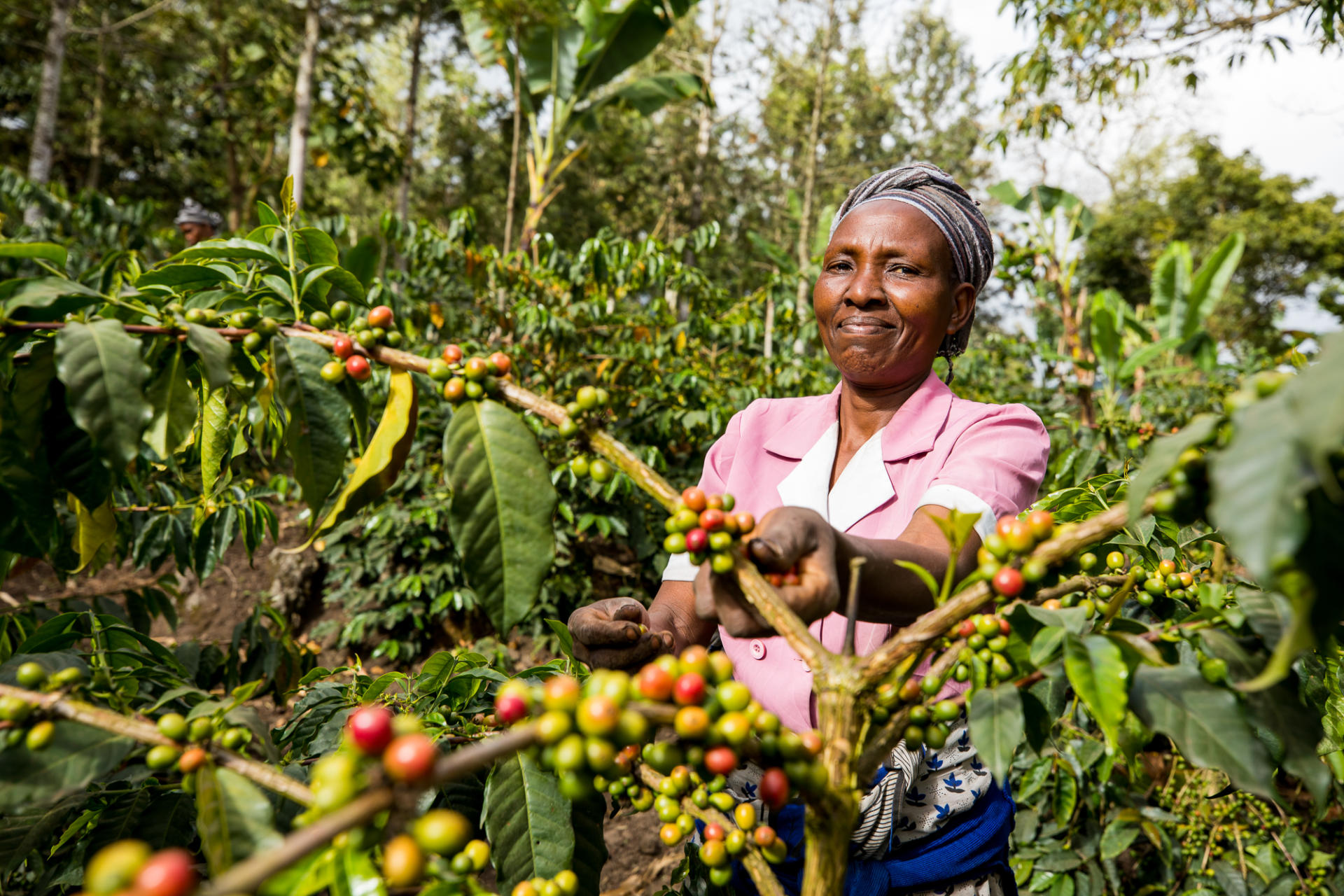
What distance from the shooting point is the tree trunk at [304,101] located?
714cm

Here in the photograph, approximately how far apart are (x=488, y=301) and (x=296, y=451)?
176 inches

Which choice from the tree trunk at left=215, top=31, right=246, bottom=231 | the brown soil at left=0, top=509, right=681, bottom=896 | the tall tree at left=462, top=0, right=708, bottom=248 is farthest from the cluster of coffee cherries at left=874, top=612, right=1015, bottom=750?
the tree trunk at left=215, top=31, right=246, bottom=231

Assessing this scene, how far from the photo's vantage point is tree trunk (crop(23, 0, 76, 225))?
6.80 meters

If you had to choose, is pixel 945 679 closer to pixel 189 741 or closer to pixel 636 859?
pixel 189 741

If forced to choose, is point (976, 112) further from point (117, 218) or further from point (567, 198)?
point (117, 218)

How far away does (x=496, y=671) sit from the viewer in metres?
1.16

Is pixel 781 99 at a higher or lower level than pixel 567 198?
higher

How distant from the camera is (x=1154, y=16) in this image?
4809mm

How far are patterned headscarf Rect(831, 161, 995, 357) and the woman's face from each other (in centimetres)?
3

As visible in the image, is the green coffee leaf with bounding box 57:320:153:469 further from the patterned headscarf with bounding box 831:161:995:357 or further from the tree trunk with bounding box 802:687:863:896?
the patterned headscarf with bounding box 831:161:995:357

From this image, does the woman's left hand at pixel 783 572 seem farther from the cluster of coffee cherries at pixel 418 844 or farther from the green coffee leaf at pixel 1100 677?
the cluster of coffee cherries at pixel 418 844

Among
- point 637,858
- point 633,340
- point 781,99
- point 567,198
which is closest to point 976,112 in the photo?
point 781,99

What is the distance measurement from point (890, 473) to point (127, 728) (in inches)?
47.0

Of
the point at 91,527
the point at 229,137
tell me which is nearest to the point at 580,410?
the point at 91,527
